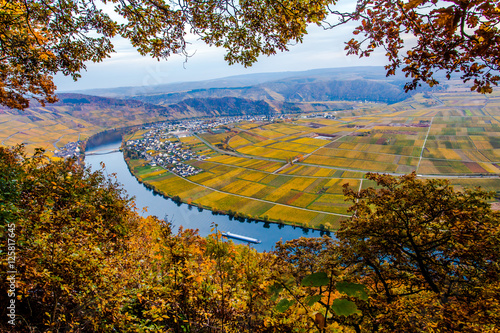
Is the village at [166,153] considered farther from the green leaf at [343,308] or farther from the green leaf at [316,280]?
the green leaf at [343,308]

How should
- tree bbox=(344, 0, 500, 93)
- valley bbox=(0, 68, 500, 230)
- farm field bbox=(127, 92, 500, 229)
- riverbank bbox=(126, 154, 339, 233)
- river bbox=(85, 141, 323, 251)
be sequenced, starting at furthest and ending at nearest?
1. valley bbox=(0, 68, 500, 230)
2. farm field bbox=(127, 92, 500, 229)
3. riverbank bbox=(126, 154, 339, 233)
4. river bbox=(85, 141, 323, 251)
5. tree bbox=(344, 0, 500, 93)

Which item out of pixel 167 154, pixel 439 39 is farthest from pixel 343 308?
pixel 167 154

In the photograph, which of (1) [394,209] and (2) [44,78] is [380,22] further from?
(2) [44,78]

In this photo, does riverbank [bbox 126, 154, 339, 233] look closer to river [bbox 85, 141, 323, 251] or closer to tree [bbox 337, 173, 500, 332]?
river [bbox 85, 141, 323, 251]

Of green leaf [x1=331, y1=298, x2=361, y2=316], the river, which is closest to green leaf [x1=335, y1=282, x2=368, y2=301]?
green leaf [x1=331, y1=298, x2=361, y2=316]

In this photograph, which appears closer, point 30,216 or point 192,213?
point 30,216

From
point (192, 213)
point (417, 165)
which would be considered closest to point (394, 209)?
point (192, 213)
